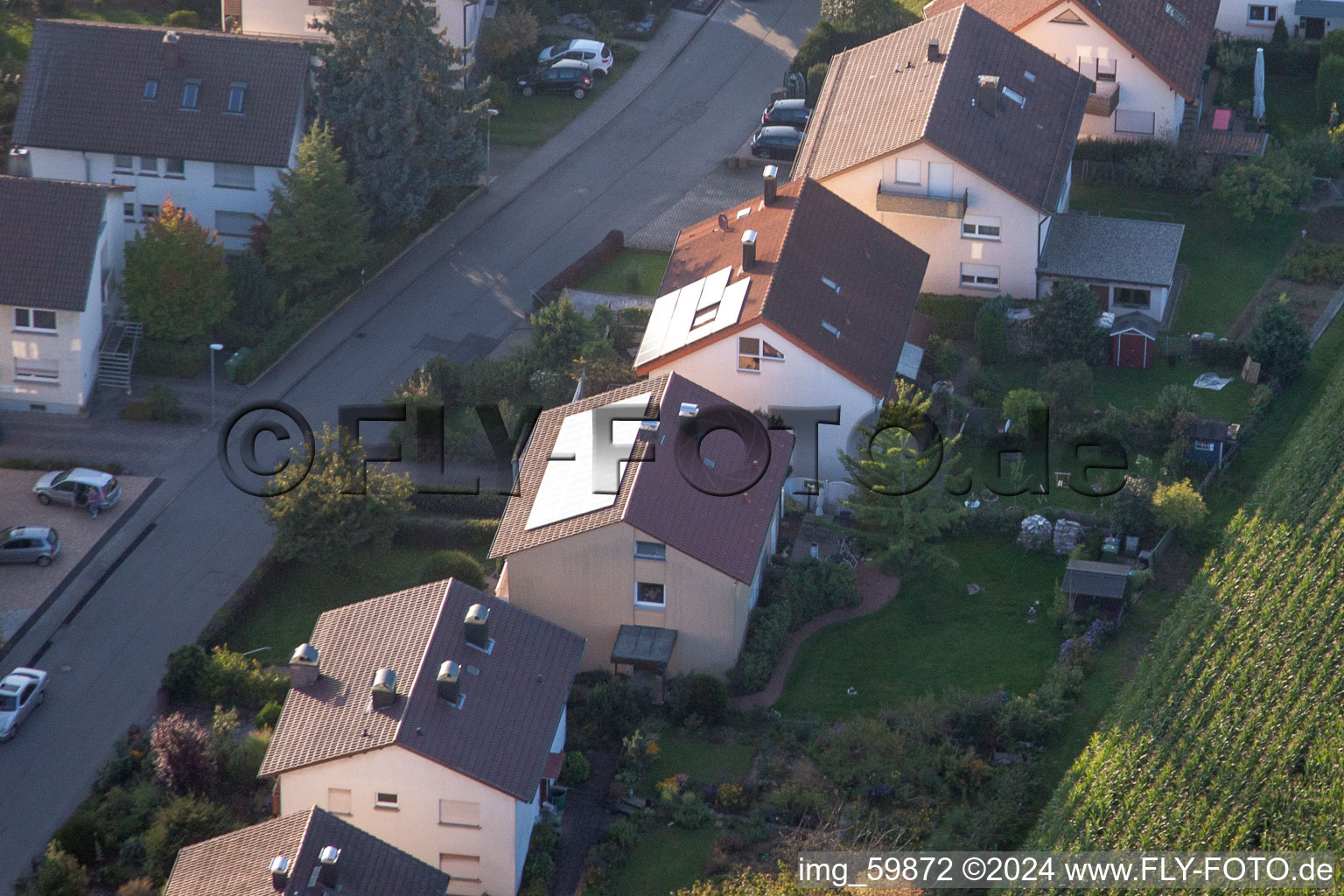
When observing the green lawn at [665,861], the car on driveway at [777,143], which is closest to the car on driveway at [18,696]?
the green lawn at [665,861]

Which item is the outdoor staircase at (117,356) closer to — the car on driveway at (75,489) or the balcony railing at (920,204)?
the car on driveway at (75,489)

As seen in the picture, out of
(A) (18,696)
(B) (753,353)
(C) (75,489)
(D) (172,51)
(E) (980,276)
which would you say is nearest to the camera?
(A) (18,696)

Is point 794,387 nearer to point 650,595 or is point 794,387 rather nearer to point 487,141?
point 650,595

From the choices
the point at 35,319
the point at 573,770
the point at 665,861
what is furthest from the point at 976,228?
the point at 35,319

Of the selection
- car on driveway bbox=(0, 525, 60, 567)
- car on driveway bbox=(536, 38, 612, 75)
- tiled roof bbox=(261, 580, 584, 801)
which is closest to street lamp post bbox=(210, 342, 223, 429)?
car on driveway bbox=(0, 525, 60, 567)

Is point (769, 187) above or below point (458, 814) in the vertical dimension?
above

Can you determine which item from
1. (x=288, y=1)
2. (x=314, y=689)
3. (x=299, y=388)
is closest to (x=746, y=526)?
(x=314, y=689)

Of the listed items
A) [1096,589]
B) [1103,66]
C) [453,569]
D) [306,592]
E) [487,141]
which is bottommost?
[306,592]
